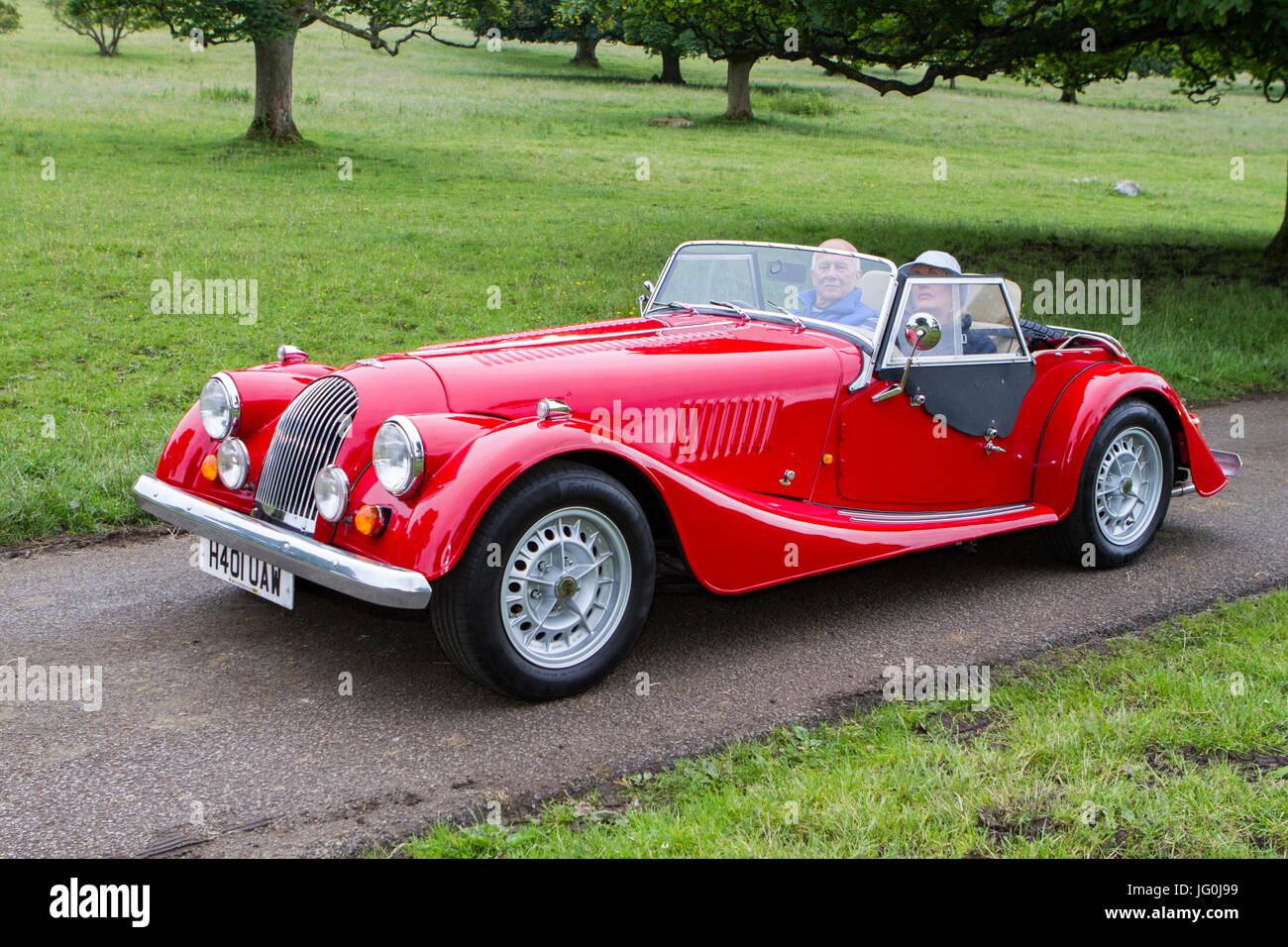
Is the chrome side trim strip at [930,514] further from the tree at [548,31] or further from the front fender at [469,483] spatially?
the tree at [548,31]

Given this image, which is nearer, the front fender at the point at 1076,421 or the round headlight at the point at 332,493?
the round headlight at the point at 332,493

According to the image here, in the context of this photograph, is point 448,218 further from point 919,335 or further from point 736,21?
point 919,335

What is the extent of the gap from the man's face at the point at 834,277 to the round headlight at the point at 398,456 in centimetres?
240

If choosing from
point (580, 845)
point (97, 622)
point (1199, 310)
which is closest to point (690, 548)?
point (580, 845)

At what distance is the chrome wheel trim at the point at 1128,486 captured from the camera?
591cm

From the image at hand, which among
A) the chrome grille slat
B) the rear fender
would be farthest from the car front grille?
the rear fender

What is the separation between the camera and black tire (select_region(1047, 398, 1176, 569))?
18.8ft

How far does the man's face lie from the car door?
297 mm

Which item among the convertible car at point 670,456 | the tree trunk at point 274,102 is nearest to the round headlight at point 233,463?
the convertible car at point 670,456

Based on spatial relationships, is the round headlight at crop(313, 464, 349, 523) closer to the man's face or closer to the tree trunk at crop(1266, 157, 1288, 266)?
the man's face

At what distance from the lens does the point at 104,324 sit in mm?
10281

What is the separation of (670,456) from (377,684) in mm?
1445

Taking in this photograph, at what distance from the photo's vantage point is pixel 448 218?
673 inches
